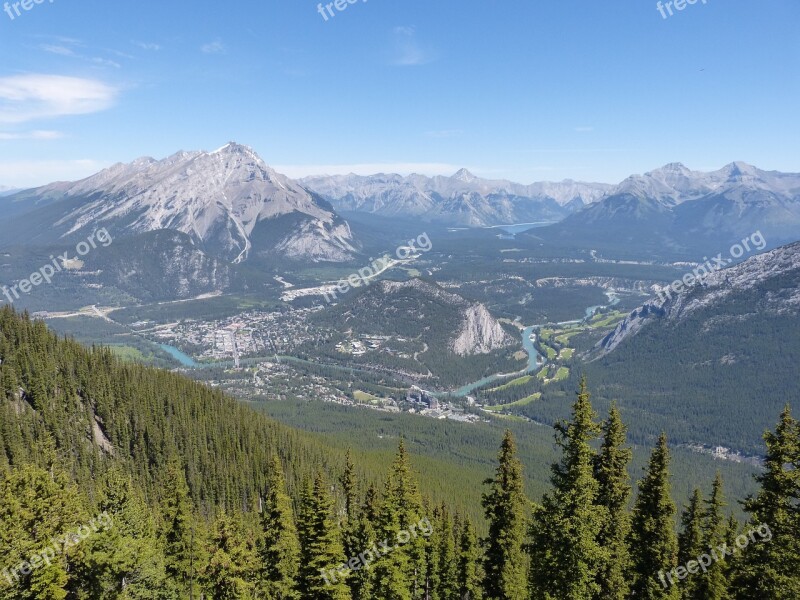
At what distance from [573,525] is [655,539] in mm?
12297

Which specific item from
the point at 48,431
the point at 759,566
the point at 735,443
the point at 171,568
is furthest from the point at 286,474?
the point at 735,443

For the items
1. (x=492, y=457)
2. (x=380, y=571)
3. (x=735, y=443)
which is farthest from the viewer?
(x=735, y=443)

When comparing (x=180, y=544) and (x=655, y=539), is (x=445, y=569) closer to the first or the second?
(x=180, y=544)

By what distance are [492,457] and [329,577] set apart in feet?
459

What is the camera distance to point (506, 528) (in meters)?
39.6

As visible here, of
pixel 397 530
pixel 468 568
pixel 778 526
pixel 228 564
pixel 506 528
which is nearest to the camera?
pixel 778 526

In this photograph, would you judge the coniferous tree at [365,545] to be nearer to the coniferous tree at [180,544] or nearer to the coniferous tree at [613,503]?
the coniferous tree at [180,544]


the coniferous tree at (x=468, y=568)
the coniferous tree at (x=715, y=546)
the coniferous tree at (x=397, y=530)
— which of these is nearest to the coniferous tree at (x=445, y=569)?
the coniferous tree at (x=468, y=568)

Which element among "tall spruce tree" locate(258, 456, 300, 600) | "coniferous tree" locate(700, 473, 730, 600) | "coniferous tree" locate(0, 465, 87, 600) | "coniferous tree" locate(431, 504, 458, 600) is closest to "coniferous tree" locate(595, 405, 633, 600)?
"coniferous tree" locate(700, 473, 730, 600)

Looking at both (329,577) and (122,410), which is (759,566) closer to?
(329,577)

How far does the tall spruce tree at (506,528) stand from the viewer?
38.8 meters

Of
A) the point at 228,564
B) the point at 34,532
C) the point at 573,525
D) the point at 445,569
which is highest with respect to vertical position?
the point at 573,525

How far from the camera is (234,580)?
44594 millimetres

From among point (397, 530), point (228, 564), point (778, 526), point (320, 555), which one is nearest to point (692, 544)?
point (778, 526)
